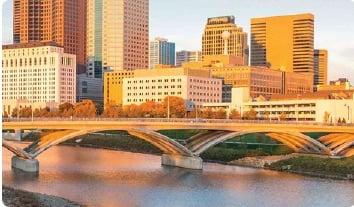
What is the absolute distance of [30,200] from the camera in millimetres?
17484

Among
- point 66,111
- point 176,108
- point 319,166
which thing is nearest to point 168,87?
point 176,108

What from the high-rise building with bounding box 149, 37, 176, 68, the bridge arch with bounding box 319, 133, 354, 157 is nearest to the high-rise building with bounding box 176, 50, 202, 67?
the high-rise building with bounding box 149, 37, 176, 68

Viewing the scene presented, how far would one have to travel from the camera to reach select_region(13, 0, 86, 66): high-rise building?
283 feet

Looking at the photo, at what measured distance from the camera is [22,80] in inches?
2345

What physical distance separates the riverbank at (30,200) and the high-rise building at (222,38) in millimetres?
62689

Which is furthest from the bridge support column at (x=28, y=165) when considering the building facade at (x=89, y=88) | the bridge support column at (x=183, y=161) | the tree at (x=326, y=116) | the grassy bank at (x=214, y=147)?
the building facade at (x=89, y=88)

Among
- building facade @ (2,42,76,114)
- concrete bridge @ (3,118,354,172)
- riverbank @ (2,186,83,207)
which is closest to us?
riverbank @ (2,186,83,207)

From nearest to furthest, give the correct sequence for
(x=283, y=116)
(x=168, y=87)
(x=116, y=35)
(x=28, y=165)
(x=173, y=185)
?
(x=173, y=185) < (x=28, y=165) < (x=283, y=116) < (x=168, y=87) < (x=116, y=35)

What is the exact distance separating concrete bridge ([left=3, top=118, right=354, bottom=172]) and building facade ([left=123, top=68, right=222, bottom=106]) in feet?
80.0

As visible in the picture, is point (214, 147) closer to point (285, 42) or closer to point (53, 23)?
point (285, 42)

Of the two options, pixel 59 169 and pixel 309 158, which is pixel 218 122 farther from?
pixel 59 169

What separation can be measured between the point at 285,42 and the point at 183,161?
56.5m

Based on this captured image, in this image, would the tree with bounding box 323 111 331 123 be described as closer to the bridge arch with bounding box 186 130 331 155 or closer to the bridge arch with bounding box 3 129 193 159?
the bridge arch with bounding box 186 130 331 155

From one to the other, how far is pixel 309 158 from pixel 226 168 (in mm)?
3219
